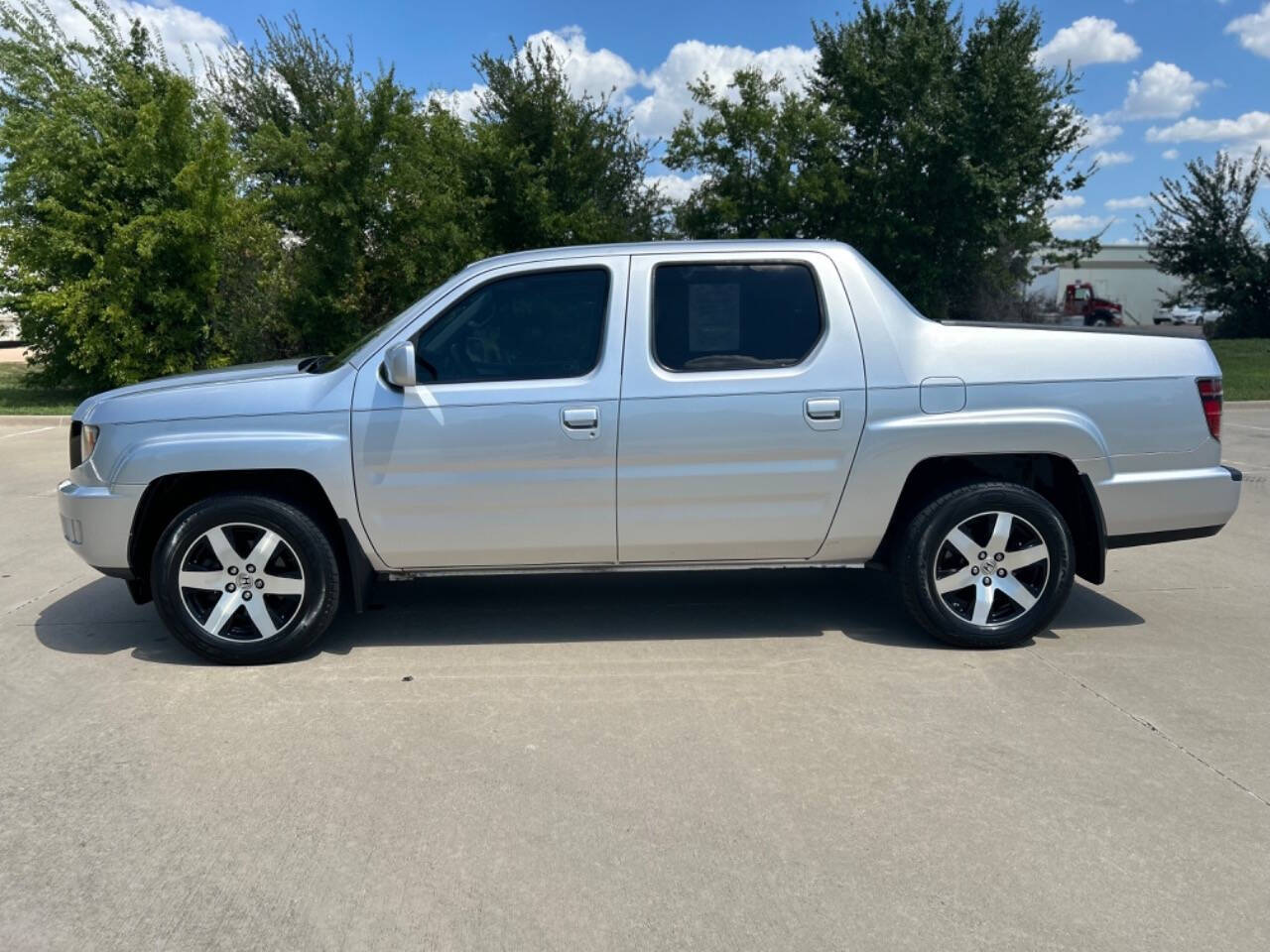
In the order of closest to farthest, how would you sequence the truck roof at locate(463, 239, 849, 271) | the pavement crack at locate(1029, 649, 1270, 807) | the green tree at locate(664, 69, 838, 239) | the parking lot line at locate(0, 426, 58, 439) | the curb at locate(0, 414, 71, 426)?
the pavement crack at locate(1029, 649, 1270, 807) → the truck roof at locate(463, 239, 849, 271) → the parking lot line at locate(0, 426, 58, 439) → the curb at locate(0, 414, 71, 426) → the green tree at locate(664, 69, 838, 239)

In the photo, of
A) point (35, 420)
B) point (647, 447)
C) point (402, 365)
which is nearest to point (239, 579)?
point (402, 365)

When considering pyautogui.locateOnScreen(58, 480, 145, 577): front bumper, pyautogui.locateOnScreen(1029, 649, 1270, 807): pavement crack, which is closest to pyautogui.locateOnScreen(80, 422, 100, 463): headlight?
pyautogui.locateOnScreen(58, 480, 145, 577): front bumper

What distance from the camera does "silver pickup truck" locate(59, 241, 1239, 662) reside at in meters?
4.98

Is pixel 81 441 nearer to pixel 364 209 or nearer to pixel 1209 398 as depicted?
pixel 1209 398

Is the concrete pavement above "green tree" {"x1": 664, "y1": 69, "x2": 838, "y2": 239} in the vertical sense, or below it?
below

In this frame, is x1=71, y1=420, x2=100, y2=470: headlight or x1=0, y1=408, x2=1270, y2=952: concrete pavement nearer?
x1=0, y1=408, x2=1270, y2=952: concrete pavement

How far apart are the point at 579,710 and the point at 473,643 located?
1.10m

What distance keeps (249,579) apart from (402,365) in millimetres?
1278

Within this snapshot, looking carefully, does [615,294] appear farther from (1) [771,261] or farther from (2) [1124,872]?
(2) [1124,872]

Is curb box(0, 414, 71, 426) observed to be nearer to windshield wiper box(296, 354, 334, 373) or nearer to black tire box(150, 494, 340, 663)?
windshield wiper box(296, 354, 334, 373)

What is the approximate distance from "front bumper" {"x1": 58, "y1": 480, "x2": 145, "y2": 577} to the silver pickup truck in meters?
0.01

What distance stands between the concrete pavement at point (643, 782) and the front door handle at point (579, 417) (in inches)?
44.9

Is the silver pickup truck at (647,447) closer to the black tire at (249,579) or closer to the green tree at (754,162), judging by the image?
the black tire at (249,579)

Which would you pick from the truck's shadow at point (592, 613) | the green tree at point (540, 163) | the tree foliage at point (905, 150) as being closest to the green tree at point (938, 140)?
the tree foliage at point (905, 150)
